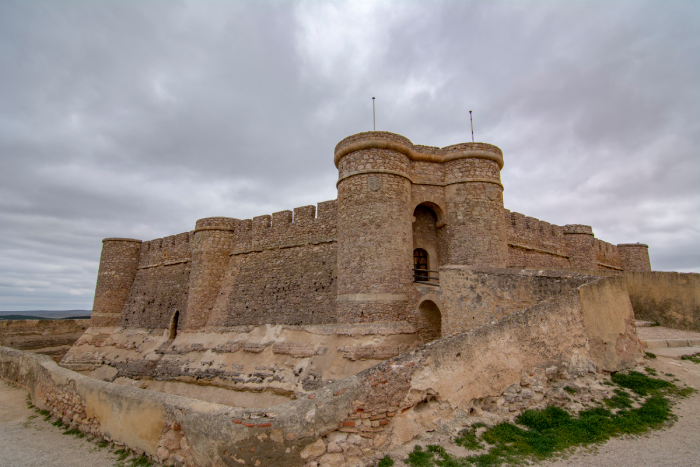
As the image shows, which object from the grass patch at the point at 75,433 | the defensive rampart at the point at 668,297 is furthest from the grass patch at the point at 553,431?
the grass patch at the point at 75,433

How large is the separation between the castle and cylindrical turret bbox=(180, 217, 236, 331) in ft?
0.14

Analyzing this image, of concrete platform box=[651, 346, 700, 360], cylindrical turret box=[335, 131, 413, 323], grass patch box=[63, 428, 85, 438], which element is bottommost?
grass patch box=[63, 428, 85, 438]

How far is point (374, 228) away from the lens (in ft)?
36.7

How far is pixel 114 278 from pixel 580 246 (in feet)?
85.7

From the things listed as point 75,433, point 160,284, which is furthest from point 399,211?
point 160,284

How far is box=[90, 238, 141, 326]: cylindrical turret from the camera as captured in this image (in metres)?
21.9

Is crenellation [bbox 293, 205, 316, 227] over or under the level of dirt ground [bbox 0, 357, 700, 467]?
over

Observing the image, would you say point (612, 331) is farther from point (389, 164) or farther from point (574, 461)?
point (389, 164)

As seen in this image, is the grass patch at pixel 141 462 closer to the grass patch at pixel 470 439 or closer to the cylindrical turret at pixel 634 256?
the grass patch at pixel 470 439

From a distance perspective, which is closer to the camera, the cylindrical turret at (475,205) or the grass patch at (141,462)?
the grass patch at (141,462)

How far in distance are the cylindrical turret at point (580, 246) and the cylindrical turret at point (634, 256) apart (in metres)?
6.19

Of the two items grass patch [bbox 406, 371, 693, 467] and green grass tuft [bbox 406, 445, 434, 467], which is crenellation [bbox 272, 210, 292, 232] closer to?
green grass tuft [bbox 406, 445, 434, 467]

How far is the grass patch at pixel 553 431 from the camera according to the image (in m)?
4.39

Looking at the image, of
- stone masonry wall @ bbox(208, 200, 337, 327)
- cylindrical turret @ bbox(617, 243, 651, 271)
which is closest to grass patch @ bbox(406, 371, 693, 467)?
stone masonry wall @ bbox(208, 200, 337, 327)
